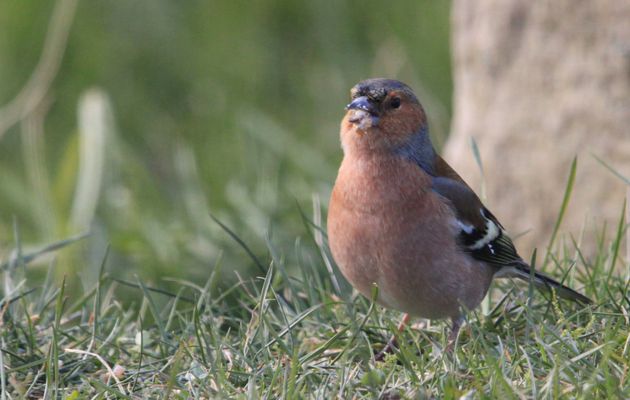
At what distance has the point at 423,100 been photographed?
7234 millimetres

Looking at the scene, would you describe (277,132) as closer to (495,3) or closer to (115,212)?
(115,212)

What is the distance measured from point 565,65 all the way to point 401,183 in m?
2.06

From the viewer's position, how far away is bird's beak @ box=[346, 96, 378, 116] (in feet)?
13.8

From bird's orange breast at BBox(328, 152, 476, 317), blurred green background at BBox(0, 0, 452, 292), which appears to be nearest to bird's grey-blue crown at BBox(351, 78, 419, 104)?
bird's orange breast at BBox(328, 152, 476, 317)

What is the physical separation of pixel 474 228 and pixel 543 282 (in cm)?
40

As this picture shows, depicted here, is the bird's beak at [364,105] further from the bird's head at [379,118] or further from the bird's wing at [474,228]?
the bird's wing at [474,228]

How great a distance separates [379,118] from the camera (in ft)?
14.0

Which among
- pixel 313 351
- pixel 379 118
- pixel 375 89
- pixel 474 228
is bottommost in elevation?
pixel 313 351

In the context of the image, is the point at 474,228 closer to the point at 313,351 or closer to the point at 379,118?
the point at 379,118

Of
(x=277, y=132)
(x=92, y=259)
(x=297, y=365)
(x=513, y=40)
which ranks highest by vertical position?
(x=513, y=40)

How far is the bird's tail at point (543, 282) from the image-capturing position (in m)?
3.86

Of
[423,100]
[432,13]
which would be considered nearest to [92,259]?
[423,100]

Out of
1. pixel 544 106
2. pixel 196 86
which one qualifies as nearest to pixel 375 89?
pixel 544 106

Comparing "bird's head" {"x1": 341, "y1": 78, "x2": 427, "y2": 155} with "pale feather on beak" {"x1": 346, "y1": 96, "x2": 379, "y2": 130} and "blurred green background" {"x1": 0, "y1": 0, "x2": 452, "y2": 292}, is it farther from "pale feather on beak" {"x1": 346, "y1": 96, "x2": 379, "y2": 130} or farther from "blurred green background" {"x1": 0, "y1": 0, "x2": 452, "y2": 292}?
"blurred green background" {"x1": 0, "y1": 0, "x2": 452, "y2": 292}
